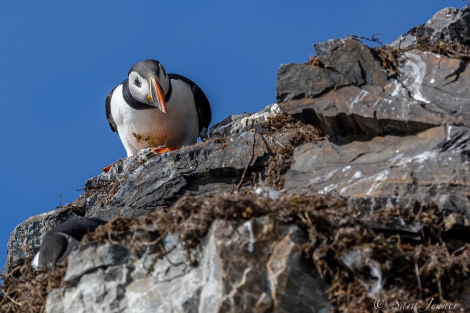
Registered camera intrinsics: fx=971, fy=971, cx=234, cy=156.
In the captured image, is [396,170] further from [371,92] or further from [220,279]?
[220,279]

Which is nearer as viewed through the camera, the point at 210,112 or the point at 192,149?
the point at 192,149

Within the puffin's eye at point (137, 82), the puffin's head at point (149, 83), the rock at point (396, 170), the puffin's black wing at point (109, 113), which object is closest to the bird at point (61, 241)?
the rock at point (396, 170)

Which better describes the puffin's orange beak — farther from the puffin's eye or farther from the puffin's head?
the puffin's eye

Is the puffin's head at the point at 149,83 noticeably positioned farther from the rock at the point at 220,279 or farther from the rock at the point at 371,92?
the rock at the point at 220,279

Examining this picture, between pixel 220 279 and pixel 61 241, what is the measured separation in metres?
2.15

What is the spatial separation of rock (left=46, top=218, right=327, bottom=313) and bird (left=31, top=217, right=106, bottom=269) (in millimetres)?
862

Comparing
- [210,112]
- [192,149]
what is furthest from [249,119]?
[192,149]

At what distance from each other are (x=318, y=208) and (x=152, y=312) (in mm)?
1527

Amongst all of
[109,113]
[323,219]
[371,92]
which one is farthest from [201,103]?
[323,219]

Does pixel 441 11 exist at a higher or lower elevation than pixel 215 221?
higher

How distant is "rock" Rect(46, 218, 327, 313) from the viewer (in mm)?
7031

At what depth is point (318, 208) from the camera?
7.66 m

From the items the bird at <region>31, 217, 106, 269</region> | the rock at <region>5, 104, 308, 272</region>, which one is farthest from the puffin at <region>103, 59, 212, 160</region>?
the bird at <region>31, 217, 106, 269</region>

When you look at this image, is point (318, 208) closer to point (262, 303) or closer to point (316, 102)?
point (262, 303)
